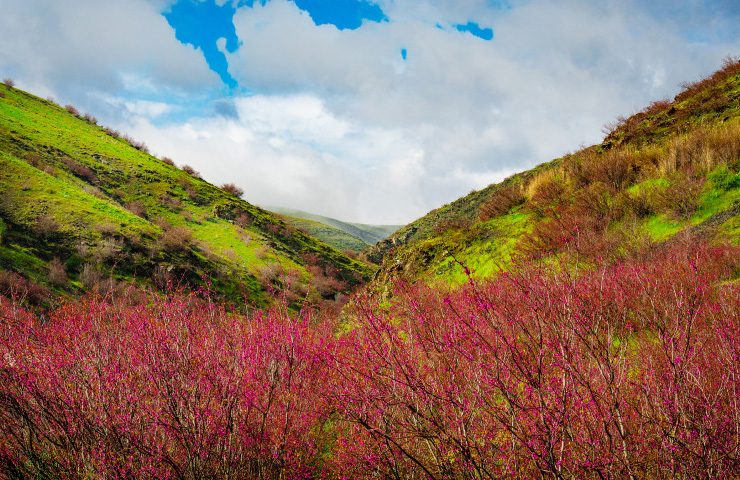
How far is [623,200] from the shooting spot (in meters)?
8.89

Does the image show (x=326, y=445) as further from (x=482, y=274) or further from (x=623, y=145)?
(x=623, y=145)

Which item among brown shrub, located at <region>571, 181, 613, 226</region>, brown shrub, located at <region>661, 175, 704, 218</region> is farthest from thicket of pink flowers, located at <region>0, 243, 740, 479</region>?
brown shrub, located at <region>571, 181, 613, 226</region>

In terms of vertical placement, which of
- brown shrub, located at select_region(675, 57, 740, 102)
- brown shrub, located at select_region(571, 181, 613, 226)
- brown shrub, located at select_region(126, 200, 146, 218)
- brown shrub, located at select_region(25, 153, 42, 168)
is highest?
brown shrub, located at select_region(675, 57, 740, 102)

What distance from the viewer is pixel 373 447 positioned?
439 centimetres

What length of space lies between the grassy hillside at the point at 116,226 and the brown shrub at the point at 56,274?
0.05m

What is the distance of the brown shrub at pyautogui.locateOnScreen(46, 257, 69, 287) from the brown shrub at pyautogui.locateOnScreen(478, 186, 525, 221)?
17.2m

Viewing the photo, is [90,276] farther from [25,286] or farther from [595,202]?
[595,202]

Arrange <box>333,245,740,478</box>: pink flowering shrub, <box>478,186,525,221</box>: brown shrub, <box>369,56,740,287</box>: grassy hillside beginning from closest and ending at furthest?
<box>333,245,740,478</box>: pink flowering shrub → <box>369,56,740,287</box>: grassy hillside → <box>478,186,525,221</box>: brown shrub

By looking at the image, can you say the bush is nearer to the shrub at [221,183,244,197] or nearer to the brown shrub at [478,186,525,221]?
the shrub at [221,183,244,197]

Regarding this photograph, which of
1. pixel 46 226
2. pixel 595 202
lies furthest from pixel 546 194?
pixel 46 226

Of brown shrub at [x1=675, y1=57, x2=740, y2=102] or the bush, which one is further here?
the bush

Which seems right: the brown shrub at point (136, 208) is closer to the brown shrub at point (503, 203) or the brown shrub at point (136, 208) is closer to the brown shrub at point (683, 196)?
the brown shrub at point (503, 203)

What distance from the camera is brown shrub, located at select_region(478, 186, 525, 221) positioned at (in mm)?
13227

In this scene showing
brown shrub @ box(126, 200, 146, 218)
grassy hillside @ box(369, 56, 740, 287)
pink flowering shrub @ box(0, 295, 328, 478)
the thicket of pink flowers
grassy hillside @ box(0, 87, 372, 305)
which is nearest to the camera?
the thicket of pink flowers
